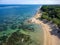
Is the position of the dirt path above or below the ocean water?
below

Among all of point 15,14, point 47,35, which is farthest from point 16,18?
point 47,35

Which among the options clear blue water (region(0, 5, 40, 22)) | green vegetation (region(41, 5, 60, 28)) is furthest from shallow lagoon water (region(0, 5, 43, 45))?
green vegetation (region(41, 5, 60, 28))

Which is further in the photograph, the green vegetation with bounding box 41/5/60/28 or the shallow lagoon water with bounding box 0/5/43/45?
the green vegetation with bounding box 41/5/60/28

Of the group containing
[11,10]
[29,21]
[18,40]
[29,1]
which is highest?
[29,1]

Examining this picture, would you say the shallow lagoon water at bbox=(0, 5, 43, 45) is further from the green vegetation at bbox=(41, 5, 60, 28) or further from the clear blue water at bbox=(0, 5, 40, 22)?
the green vegetation at bbox=(41, 5, 60, 28)

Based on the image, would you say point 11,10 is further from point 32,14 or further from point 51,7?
point 51,7

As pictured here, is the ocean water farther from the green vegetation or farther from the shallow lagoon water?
Answer: the green vegetation

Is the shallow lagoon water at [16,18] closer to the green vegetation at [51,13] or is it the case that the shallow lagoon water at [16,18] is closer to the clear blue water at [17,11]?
the clear blue water at [17,11]

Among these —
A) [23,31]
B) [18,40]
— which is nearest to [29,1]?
[23,31]
